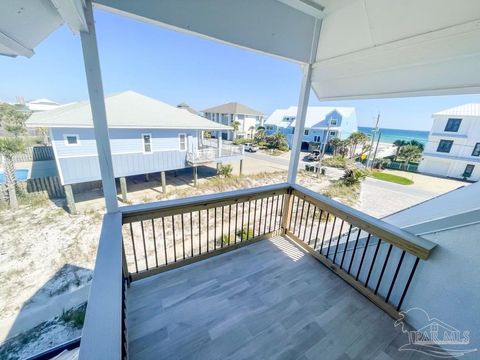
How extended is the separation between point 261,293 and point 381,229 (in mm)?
1273

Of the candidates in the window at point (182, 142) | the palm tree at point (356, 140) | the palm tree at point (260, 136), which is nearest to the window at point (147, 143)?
the window at point (182, 142)

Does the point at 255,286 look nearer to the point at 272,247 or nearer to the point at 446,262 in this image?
the point at 272,247

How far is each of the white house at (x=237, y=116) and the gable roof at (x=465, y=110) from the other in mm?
9847

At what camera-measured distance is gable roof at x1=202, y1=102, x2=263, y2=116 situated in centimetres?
1225

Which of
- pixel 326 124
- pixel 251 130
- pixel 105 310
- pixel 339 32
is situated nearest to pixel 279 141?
pixel 251 130

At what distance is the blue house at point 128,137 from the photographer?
4.20 meters

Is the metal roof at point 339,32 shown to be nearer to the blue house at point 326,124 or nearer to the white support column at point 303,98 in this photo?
the white support column at point 303,98


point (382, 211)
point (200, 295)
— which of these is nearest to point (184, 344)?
point (200, 295)

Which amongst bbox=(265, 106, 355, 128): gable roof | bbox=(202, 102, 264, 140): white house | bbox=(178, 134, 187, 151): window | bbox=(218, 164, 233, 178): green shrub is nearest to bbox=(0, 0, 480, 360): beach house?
bbox=(178, 134, 187, 151): window

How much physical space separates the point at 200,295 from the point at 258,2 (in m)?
2.74

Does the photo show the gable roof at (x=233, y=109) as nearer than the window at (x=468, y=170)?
No

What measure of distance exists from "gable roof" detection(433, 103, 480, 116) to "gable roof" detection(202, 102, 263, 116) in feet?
35.2

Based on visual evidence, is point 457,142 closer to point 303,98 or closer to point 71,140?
point 303,98

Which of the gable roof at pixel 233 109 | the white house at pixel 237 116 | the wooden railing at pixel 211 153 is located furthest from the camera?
the gable roof at pixel 233 109
